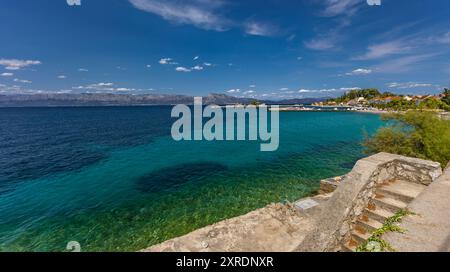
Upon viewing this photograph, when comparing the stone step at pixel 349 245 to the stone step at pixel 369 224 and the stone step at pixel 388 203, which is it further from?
the stone step at pixel 388 203

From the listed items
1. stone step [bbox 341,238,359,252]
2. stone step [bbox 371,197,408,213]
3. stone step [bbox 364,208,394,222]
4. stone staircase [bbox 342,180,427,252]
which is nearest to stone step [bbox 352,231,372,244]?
stone staircase [bbox 342,180,427,252]

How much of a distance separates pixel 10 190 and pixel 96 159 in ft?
31.3

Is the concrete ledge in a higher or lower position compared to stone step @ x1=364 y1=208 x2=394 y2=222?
higher

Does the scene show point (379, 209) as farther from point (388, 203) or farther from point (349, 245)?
point (349, 245)

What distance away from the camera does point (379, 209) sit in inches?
231

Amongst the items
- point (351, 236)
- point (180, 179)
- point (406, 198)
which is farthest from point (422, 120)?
point (180, 179)

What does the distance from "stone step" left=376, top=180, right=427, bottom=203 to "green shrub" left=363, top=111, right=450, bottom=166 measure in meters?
10.8

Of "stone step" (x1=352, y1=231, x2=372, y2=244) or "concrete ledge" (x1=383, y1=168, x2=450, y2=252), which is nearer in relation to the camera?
"concrete ledge" (x1=383, y1=168, x2=450, y2=252)

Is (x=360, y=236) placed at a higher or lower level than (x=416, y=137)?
lower

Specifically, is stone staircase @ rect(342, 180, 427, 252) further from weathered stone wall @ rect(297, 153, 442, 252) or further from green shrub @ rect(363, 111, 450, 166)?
green shrub @ rect(363, 111, 450, 166)

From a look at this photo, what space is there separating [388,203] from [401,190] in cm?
99

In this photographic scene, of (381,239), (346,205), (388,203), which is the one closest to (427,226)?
(381,239)

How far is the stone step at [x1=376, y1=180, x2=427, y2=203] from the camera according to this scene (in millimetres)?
5945

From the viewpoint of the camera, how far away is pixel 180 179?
18.5m
